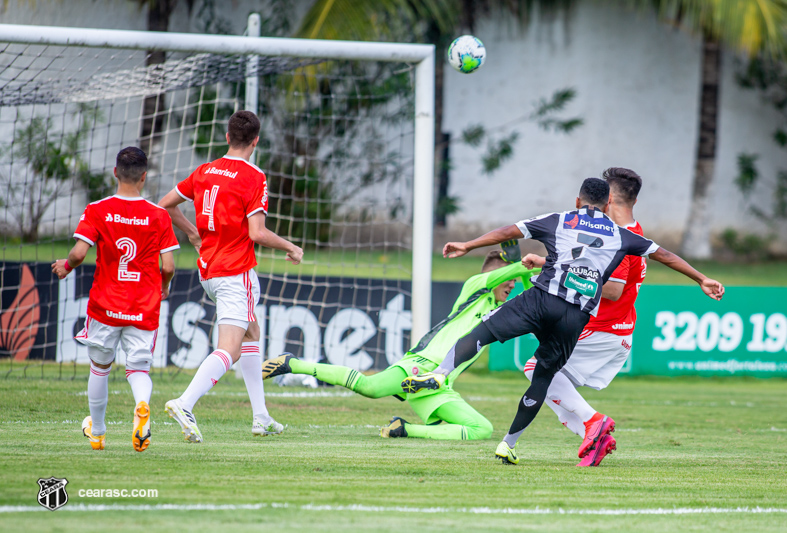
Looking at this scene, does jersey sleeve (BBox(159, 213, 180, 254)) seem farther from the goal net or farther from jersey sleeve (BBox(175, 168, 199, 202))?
the goal net

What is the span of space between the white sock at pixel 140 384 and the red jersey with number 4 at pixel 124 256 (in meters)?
0.26

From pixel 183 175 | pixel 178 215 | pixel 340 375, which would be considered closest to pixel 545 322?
pixel 340 375

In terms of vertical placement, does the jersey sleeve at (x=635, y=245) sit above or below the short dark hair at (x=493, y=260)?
above

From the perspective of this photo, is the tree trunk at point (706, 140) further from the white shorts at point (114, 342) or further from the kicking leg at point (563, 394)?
the white shorts at point (114, 342)

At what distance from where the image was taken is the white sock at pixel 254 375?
536 centimetres

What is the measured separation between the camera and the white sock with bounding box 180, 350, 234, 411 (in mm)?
4516

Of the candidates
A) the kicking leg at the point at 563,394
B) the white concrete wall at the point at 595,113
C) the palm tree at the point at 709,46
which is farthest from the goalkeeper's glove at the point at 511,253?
the white concrete wall at the point at 595,113

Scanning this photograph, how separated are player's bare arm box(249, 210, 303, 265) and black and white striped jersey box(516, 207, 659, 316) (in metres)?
1.35

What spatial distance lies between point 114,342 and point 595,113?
17.6 meters

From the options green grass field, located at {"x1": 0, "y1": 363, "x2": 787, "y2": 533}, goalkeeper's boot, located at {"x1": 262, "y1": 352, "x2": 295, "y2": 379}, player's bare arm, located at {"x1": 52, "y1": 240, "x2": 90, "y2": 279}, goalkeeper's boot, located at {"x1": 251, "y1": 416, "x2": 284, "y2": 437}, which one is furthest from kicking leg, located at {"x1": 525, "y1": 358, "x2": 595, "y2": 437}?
player's bare arm, located at {"x1": 52, "y1": 240, "x2": 90, "y2": 279}

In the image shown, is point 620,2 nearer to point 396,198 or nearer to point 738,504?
point 396,198

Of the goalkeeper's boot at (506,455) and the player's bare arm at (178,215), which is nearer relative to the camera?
the goalkeeper's boot at (506,455)

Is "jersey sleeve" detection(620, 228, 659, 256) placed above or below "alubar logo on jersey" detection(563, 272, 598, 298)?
above

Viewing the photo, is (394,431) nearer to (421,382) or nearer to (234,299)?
(421,382)
